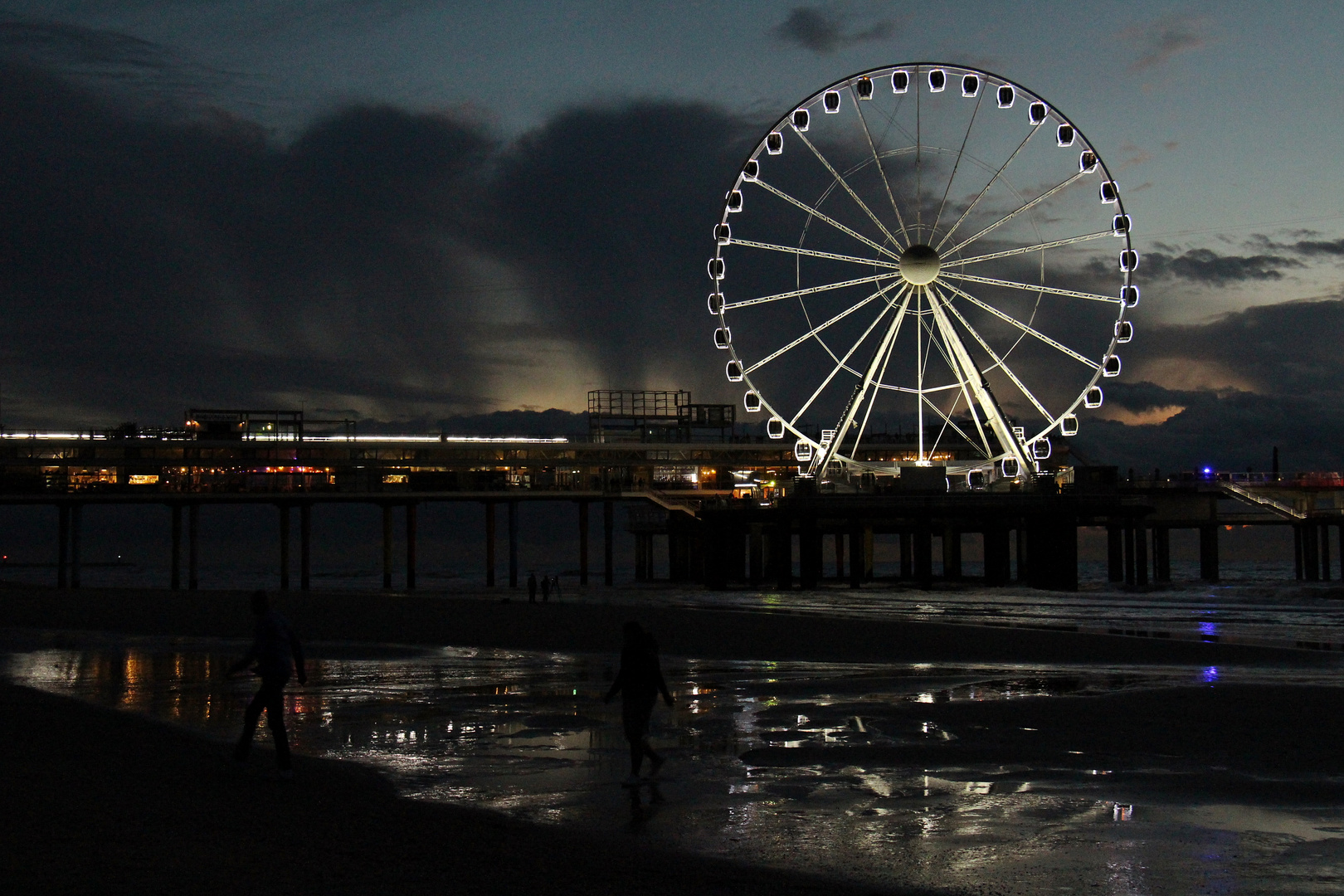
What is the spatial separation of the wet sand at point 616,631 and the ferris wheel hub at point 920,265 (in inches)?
761

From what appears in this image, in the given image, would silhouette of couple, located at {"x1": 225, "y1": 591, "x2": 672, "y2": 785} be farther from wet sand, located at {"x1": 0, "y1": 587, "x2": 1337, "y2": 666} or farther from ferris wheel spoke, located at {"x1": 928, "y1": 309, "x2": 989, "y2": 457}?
ferris wheel spoke, located at {"x1": 928, "y1": 309, "x2": 989, "y2": 457}

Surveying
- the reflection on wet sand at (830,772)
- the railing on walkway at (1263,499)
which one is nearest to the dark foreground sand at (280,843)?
the reflection on wet sand at (830,772)

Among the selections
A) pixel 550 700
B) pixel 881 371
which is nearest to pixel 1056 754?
pixel 550 700

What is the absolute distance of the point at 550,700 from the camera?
16.2 meters

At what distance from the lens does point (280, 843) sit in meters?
8.38

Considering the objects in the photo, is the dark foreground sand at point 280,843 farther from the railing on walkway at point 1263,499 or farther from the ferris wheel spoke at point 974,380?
the railing on walkway at point 1263,499

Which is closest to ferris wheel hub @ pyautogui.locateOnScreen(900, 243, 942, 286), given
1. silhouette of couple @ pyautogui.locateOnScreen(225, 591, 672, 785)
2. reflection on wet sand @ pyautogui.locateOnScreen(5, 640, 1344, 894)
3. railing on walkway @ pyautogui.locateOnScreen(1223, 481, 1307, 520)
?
railing on walkway @ pyautogui.locateOnScreen(1223, 481, 1307, 520)

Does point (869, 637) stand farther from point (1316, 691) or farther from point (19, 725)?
point (19, 725)

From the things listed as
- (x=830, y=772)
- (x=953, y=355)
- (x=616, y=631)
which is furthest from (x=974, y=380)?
(x=830, y=772)

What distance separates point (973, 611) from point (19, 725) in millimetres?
30666

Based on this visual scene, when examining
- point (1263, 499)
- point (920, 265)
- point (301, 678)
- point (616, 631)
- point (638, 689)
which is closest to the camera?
point (638, 689)

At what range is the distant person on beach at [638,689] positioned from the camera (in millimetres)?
10804

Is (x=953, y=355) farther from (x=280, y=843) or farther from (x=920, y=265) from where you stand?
(x=280, y=843)

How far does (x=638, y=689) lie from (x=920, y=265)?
40.0m
